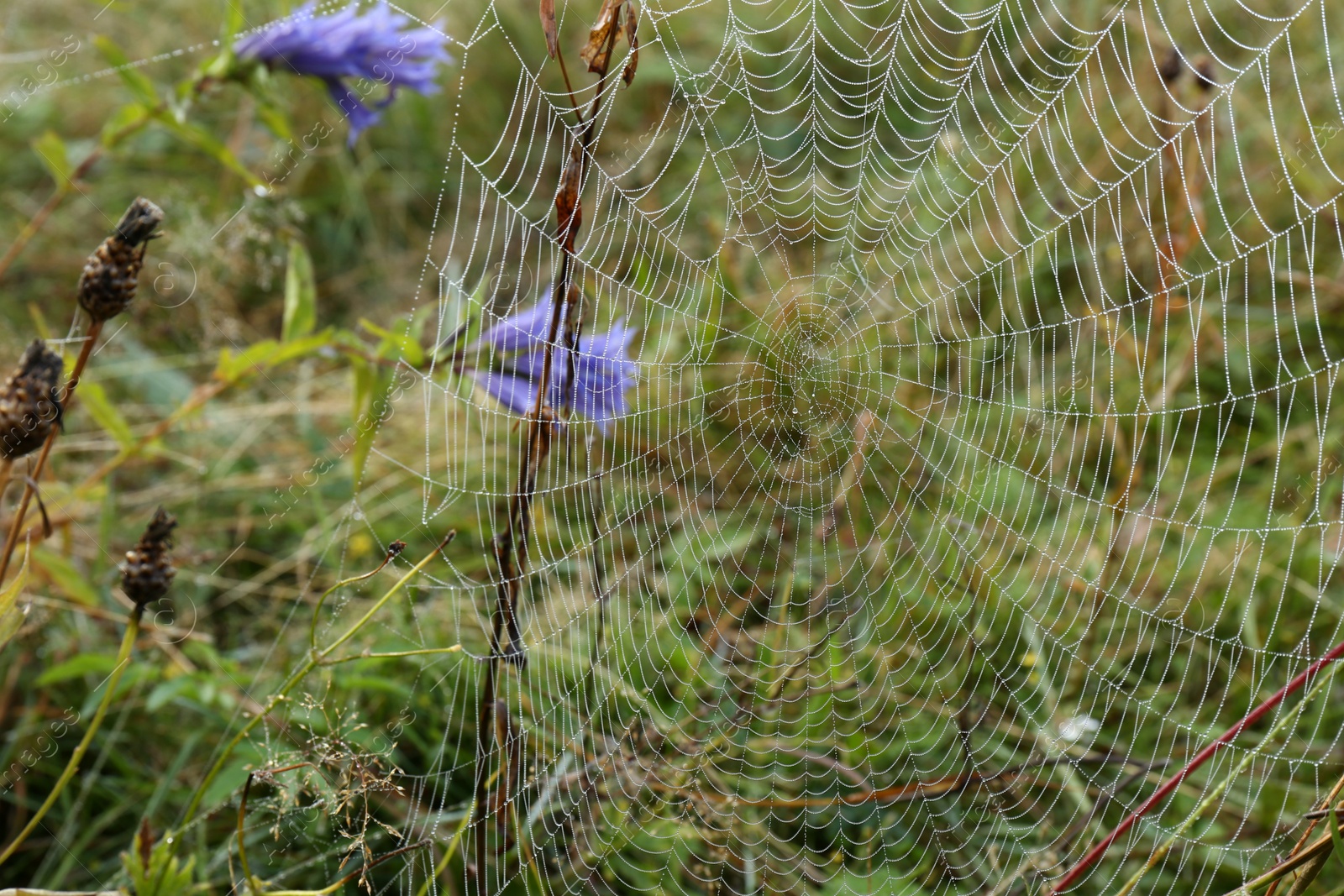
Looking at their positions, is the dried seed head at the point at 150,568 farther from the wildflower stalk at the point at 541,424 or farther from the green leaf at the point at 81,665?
the green leaf at the point at 81,665

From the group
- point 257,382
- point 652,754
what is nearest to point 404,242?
point 257,382

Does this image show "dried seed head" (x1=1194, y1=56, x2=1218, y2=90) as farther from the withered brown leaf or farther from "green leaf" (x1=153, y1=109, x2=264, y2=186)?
"green leaf" (x1=153, y1=109, x2=264, y2=186)

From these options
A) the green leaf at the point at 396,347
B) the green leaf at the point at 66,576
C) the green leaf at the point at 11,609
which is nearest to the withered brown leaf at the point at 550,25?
the green leaf at the point at 396,347

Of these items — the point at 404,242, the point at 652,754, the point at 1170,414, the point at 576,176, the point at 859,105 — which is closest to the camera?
the point at 576,176

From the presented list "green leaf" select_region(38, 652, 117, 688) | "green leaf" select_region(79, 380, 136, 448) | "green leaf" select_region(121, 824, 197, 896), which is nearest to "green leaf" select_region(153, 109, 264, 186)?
"green leaf" select_region(79, 380, 136, 448)

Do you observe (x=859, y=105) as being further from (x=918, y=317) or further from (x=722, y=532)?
(x=722, y=532)

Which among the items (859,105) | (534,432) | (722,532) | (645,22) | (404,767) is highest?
(645,22)
